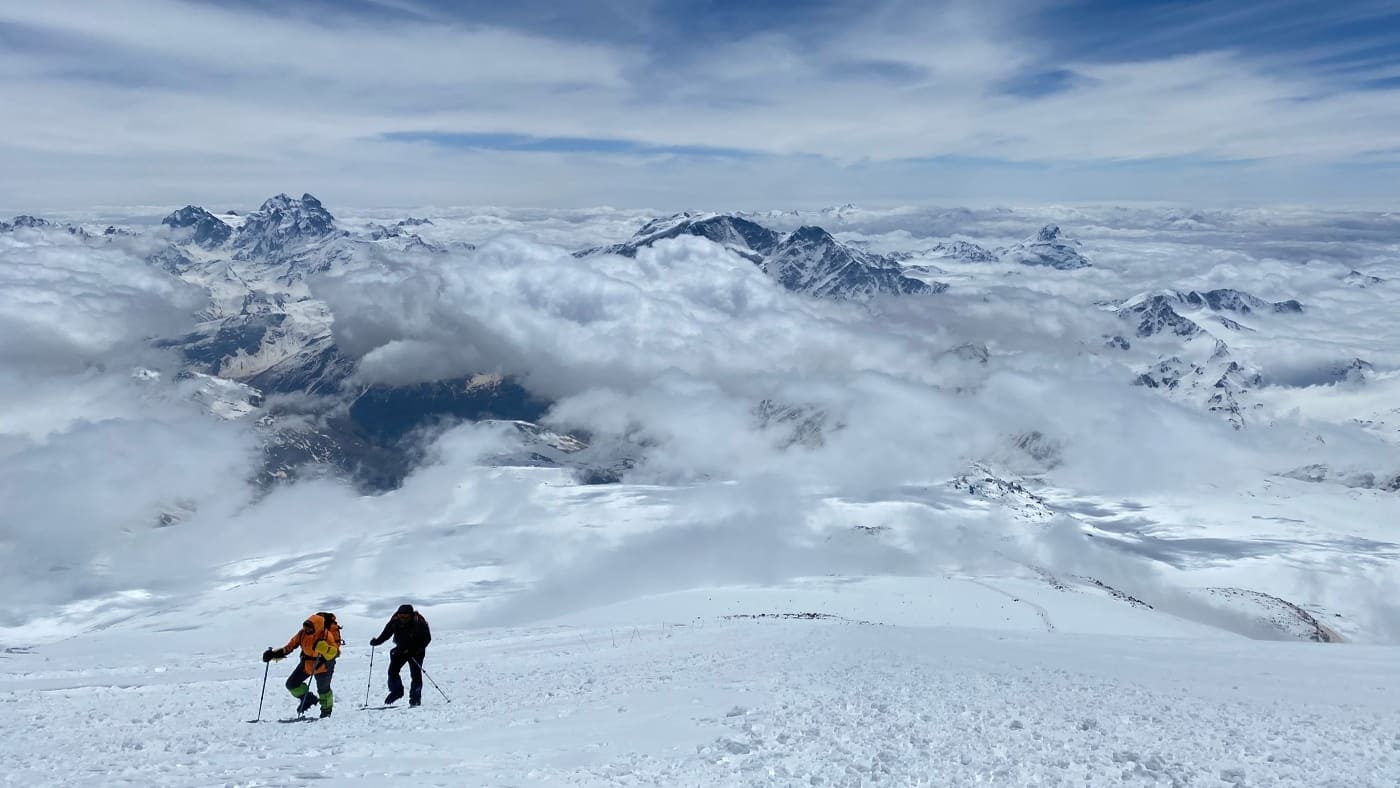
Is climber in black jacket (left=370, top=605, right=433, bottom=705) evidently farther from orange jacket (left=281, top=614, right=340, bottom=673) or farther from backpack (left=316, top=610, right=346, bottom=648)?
orange jacket (left=281, top=614, right=340, bottom=673)

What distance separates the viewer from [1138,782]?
12641 millimetres

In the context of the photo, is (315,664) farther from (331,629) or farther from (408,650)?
(408,650)

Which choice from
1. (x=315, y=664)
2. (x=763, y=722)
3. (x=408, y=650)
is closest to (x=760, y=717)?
(x=763, y=722)

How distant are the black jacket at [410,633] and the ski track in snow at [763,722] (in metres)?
1.51

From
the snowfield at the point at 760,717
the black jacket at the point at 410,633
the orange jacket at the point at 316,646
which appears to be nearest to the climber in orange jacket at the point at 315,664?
the orange jacket at the point at 316,646

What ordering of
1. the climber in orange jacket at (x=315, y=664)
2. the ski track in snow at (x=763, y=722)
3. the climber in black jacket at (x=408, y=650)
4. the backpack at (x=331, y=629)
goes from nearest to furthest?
the ski track in snow at (x=763, y=722), the climber in orange jacket at (x=315, y=664), the backpack at (x=331, y=629), the climber in black jacket at (x=408, y=650)

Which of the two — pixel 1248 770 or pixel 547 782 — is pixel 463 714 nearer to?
pixel 547 782

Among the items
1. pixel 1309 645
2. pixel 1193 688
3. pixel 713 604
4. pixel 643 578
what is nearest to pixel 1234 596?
pixel 643 578

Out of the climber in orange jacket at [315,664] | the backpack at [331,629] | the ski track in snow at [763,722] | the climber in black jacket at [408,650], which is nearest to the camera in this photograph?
the ski track in snow at [763,722]

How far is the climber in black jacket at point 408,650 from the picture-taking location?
19.3 meters

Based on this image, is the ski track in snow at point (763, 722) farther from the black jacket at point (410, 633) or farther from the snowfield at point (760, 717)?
the black jacket at point (410, 633)

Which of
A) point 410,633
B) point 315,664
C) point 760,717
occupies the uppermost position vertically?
point 410,633

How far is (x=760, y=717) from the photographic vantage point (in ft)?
54.2

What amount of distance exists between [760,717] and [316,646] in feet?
31.9
